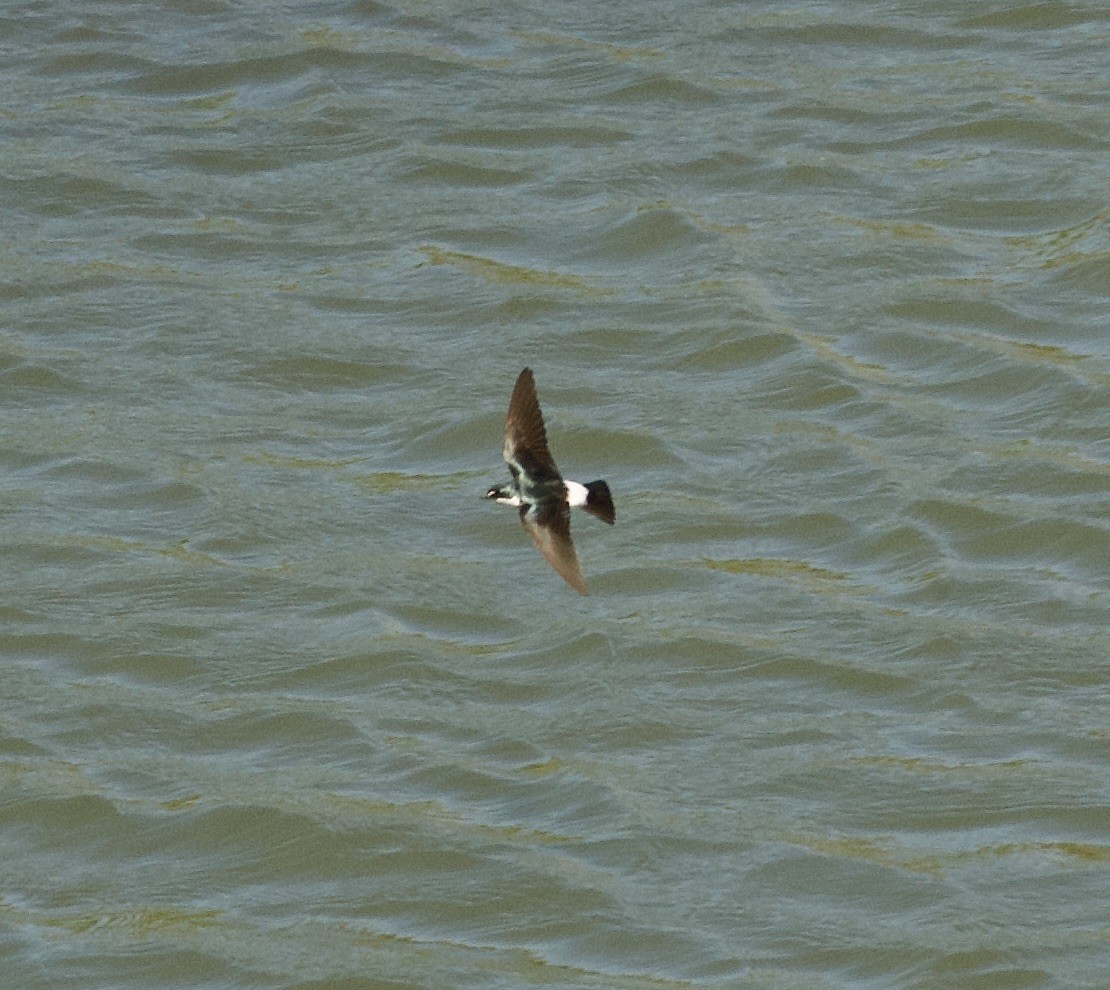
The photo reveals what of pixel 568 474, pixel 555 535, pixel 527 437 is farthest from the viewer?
pixel 568 474

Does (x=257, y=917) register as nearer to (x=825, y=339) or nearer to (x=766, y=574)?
(x=766, y=574)

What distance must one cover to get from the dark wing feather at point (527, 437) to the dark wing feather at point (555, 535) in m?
0.09

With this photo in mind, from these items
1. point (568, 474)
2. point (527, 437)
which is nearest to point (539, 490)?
point (527, 437)

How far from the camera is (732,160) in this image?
8.58 m

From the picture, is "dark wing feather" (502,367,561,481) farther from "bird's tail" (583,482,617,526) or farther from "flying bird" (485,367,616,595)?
"bird's tail" (583,482,617,526)

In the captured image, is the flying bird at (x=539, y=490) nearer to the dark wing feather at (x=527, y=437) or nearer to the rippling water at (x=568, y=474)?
the dark wing feather at (x=527, y=437)

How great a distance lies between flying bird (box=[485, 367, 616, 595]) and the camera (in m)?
5.49

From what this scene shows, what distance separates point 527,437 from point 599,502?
24 cm

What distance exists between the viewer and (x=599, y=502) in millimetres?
5520

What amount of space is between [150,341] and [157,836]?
230 cm

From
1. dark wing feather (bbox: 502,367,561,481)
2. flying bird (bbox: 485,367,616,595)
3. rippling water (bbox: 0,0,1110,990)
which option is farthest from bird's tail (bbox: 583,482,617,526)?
rippling water (bbox: 0,0,1110,990)

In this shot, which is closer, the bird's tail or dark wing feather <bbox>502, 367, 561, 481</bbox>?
the bird's tail

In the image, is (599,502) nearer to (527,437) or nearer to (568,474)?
(527,437)

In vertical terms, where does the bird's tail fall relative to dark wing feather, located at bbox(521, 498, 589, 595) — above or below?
above
